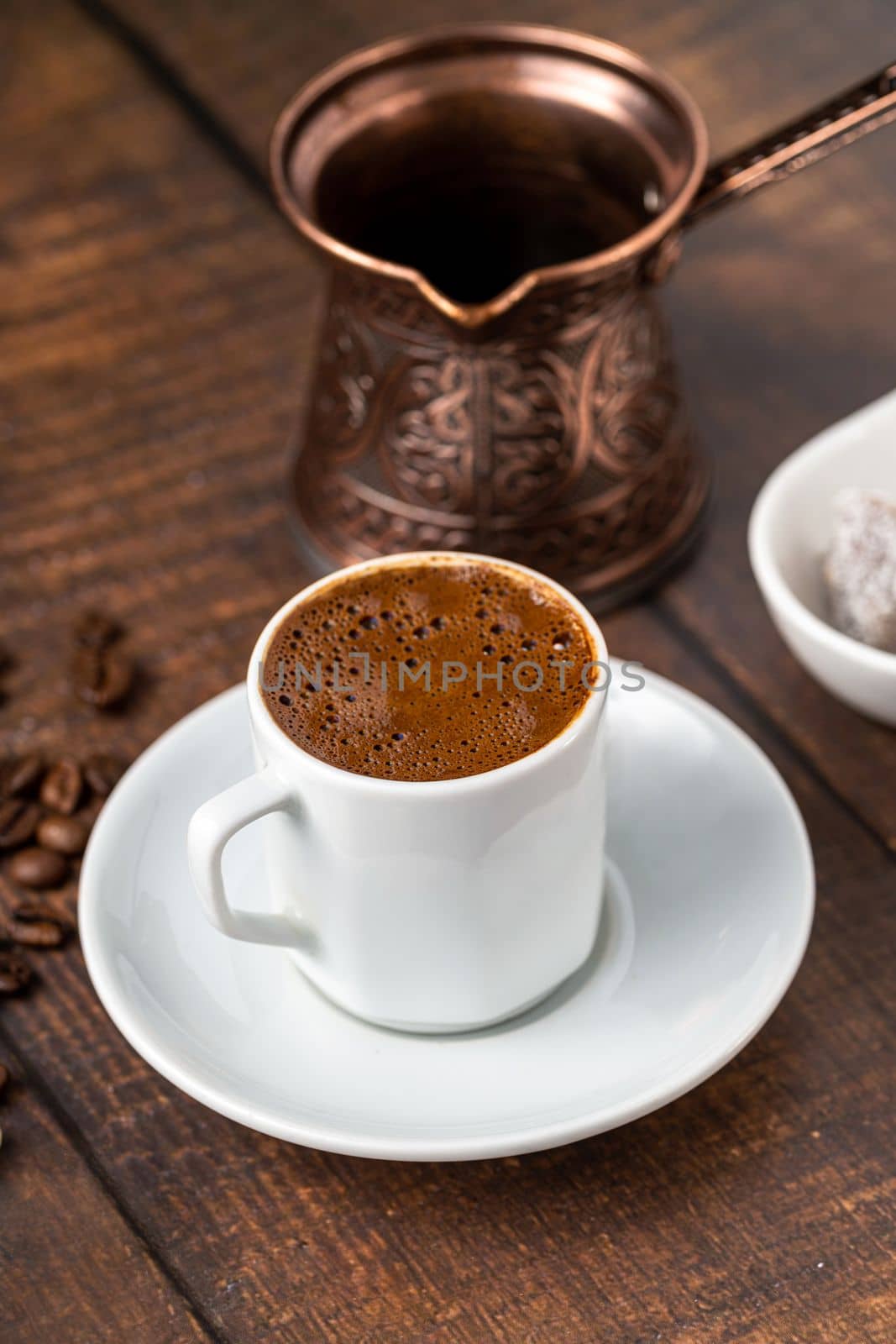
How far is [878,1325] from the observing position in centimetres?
81

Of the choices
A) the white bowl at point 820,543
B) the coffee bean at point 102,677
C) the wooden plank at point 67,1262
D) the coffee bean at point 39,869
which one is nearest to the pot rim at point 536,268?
the white bowl at point 820,543

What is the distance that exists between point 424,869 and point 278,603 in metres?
0.49

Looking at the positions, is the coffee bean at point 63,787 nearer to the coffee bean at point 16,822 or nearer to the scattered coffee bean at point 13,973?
the coffee bean at point 16,822

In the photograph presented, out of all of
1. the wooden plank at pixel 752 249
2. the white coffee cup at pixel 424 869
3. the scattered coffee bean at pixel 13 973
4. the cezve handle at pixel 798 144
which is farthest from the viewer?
the wooden plank at pixel 752 249

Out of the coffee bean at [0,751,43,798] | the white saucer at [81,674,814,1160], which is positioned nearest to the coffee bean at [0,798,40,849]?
the coffee bean at [0,751,43,798]

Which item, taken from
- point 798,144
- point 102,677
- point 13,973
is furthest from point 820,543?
point 13,973

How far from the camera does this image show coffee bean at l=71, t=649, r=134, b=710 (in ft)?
3.79

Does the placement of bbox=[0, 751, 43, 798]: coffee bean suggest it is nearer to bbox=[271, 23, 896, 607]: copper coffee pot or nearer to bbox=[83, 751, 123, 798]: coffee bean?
bbox=[83, 751, 123, 798]: coffee bean

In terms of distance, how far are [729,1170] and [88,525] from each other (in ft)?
2.48

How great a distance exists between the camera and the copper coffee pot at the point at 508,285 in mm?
1098

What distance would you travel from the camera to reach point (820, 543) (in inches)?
46.4

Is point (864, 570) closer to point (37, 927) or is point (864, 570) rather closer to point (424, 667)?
point (424, 667)

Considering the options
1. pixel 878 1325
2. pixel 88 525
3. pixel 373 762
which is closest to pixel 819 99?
pixel 88 525

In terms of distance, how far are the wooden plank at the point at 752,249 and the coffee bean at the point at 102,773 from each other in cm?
44
